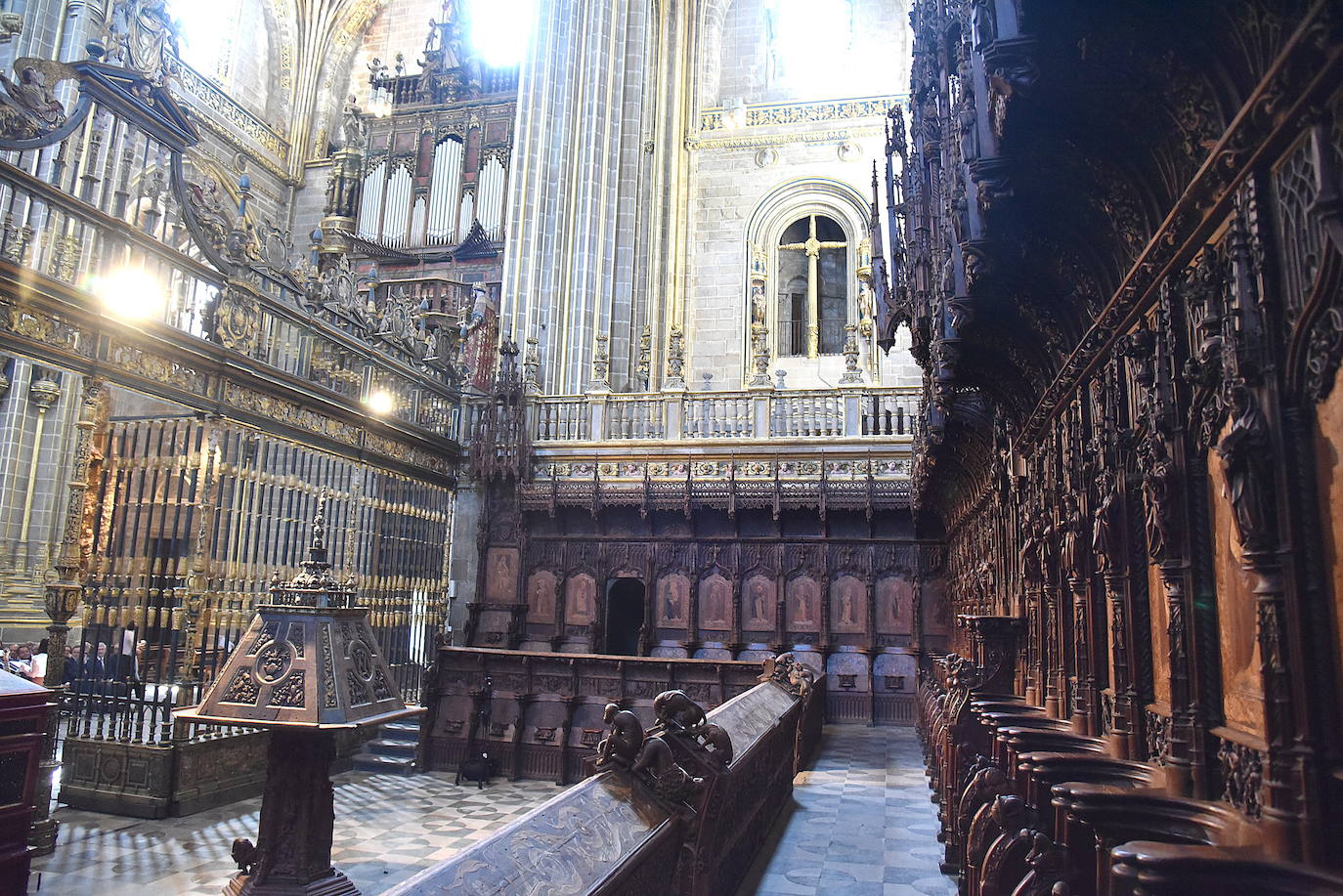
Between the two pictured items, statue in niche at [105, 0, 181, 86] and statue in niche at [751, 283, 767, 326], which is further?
statue in niche at [751, 283, 767, 326]

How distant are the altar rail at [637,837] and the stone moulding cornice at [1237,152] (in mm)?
2268

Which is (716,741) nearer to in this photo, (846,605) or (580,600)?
(846,605)

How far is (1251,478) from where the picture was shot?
1954 mm

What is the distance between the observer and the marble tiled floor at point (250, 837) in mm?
5113

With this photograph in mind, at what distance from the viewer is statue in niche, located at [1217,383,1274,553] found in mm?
1928

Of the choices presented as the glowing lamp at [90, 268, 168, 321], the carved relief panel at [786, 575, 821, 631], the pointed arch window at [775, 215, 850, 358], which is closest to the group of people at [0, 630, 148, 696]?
the glowing lamp at [90, 268, 168, 321]

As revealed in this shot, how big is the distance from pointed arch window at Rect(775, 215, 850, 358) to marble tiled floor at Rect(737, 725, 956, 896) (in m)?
11.0

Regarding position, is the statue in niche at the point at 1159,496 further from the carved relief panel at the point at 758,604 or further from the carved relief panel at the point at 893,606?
the carved relief panel at the point at 758,604

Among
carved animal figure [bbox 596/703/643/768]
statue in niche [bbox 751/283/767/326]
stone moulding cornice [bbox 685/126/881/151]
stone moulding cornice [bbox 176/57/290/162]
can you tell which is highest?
stone moulding cornice [bbox 176/57/290/162]

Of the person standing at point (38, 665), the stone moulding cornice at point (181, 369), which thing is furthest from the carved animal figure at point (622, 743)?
the person standing at point (38, 665)

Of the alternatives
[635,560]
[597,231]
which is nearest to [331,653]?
[635,560]

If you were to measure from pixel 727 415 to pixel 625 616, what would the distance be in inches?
135

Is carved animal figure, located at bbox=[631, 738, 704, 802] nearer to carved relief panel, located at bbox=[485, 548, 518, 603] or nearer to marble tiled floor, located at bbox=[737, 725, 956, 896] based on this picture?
marble tiled floor, located at bbox=[737, 725, 956, 896]

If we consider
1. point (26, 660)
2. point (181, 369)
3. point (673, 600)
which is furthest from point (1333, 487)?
point (26, 660)
